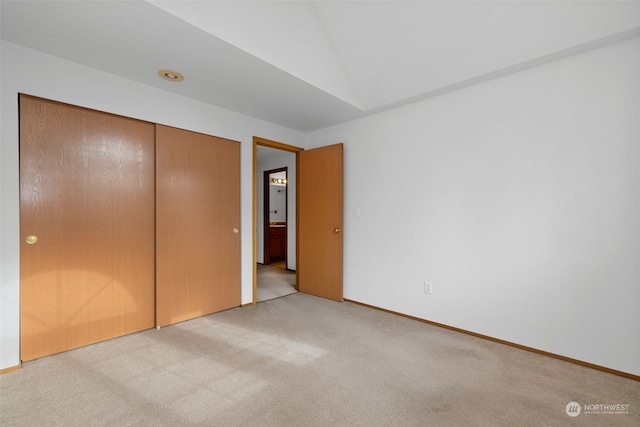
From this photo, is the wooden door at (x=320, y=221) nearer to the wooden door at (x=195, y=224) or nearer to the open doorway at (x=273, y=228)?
the wooden door at (x=195, y=224)

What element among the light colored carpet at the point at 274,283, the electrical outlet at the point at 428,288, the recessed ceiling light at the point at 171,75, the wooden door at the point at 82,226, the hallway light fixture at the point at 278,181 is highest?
the recessed ceiling light at the point at 171,75

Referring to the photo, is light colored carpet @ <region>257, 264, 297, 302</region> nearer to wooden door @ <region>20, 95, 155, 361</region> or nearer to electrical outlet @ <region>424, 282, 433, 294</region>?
wooden door @ <region>20, 95, 155, 361</region>

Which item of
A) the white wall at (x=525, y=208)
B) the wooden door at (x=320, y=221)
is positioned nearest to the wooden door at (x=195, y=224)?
the wooden door at (x=320, y=221)

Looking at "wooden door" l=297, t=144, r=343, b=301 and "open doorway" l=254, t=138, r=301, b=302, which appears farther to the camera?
"open doorway" l=254, t=138, r=301, b=302

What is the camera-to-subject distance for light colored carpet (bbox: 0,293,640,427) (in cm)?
155

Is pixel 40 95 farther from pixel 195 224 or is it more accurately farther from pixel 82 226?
pixel 195 224

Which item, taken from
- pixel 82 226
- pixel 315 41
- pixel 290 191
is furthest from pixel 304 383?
pixel 290 191

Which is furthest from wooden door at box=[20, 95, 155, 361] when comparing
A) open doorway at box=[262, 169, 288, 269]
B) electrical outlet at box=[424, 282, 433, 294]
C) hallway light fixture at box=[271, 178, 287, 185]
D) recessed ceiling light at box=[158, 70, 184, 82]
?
hallway light fixture at box=[271, 178, 287, 185]

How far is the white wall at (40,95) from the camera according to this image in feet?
6.39

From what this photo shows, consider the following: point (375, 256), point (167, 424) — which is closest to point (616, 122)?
point (375, 256)

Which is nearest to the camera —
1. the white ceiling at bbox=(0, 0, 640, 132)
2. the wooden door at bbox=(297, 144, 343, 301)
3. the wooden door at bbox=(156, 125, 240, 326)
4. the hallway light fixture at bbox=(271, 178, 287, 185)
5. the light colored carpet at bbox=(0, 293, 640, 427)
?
the light colored carpet at bbox=(0, 293, 640, 427)

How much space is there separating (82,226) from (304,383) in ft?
7.27

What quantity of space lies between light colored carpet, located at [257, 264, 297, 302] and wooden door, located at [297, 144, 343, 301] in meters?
0.33

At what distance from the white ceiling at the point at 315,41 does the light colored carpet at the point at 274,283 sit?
2533mm
